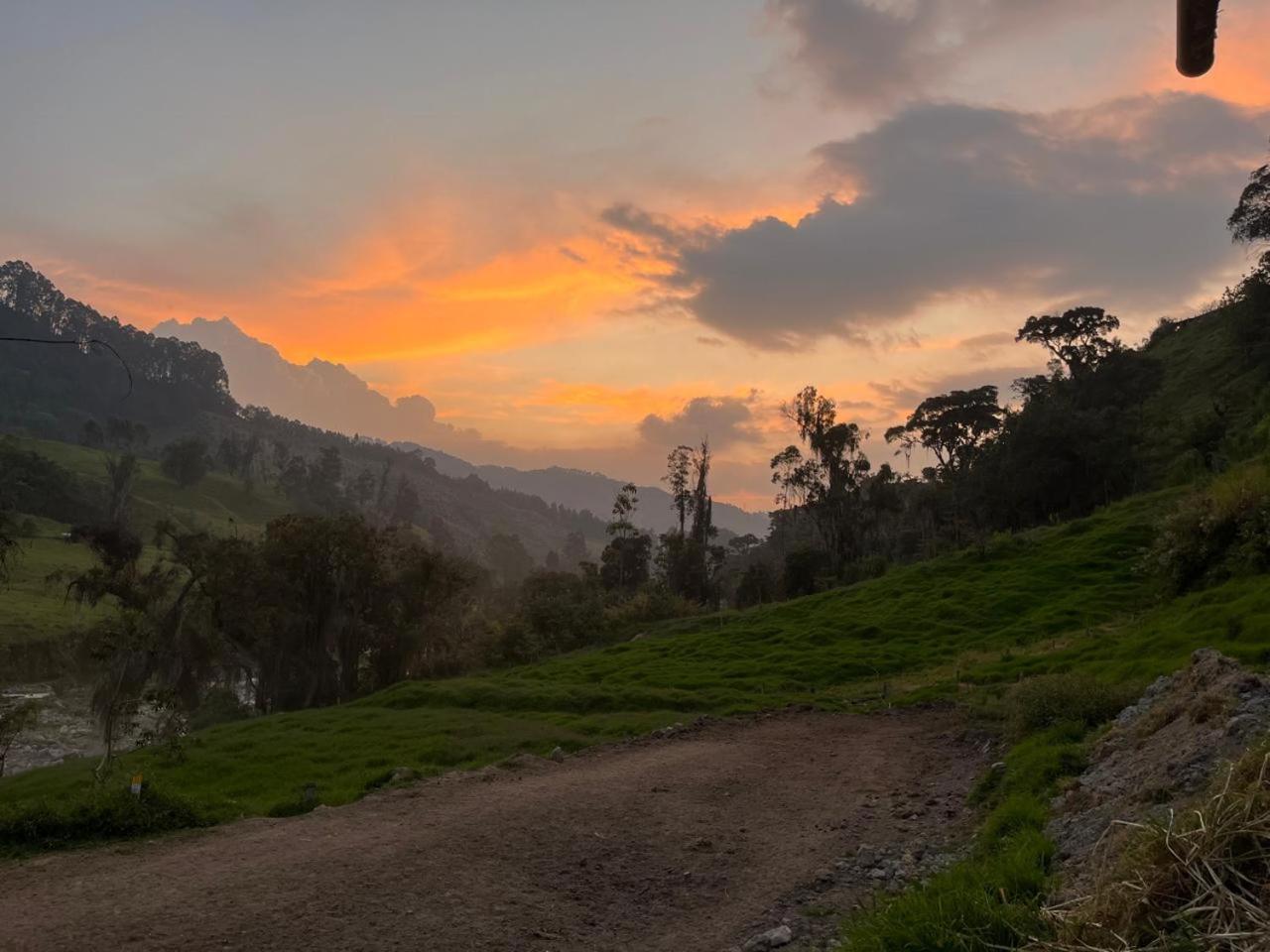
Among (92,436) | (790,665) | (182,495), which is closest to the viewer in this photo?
(790,665)

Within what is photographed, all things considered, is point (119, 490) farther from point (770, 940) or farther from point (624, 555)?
point (770, 940)

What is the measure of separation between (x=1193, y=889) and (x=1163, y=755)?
4523 mm

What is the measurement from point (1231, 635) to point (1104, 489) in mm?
38673

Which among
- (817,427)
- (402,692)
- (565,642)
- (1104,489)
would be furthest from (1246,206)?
(402,692)

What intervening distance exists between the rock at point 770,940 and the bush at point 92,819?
10.3 metres

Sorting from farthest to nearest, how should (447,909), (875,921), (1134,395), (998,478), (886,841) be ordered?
(1134,395), (998,478), (886,841), (447,909), (875,921)

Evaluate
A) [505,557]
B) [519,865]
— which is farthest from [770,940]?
[505,557]

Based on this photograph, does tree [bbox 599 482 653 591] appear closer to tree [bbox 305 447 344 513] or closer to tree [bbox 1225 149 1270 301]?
tree [bbox 1225 149 1270 301]

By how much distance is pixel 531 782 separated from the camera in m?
15.2

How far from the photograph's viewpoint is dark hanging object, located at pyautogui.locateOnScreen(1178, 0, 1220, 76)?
3229 mm

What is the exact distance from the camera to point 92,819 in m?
12.8

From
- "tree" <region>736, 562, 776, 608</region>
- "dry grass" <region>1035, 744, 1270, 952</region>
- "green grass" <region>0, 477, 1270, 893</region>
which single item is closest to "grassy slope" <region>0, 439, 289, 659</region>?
"green grass" <region>0, 477, 1270, 893</region>

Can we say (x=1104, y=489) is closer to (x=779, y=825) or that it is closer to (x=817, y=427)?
(x=817, y=427)

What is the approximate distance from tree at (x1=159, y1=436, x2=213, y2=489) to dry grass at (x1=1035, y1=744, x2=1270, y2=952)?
557 ft
